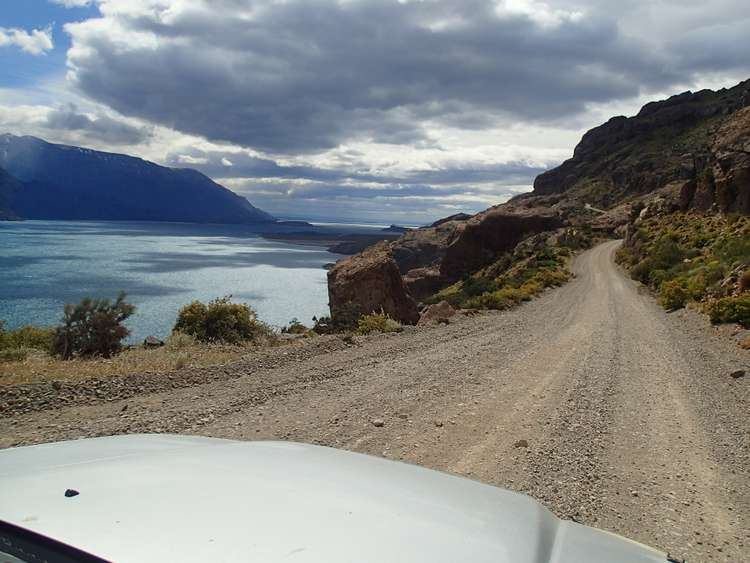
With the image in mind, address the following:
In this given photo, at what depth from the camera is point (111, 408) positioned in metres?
6.37

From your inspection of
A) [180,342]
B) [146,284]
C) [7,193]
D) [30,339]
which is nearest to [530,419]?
[180,342]

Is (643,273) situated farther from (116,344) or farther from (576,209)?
(576,209)

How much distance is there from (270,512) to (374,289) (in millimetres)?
15759

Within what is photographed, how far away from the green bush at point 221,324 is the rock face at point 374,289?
454cm

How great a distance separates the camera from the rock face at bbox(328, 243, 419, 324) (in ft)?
56.7

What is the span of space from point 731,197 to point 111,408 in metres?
39.3

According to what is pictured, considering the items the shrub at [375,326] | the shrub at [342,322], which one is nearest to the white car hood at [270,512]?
the shrub at [375,326]

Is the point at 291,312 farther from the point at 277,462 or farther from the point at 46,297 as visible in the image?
the point at 277,462

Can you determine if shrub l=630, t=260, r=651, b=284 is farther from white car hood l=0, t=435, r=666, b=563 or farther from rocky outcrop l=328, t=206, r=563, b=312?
white car hood l=0, t=435, r=666, b=563

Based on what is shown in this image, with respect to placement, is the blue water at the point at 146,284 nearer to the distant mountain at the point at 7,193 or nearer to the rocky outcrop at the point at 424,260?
the rocky outcrop at the point at 424,260

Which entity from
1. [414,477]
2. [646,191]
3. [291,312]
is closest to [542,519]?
[414,477]

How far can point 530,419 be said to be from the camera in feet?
21.1

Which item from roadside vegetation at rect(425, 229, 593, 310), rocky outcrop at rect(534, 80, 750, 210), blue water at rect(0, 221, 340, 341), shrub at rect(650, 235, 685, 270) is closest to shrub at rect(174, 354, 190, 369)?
roadside vegetation at rect(425, 229, 593, 310)

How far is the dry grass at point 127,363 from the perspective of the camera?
746 centimetres
